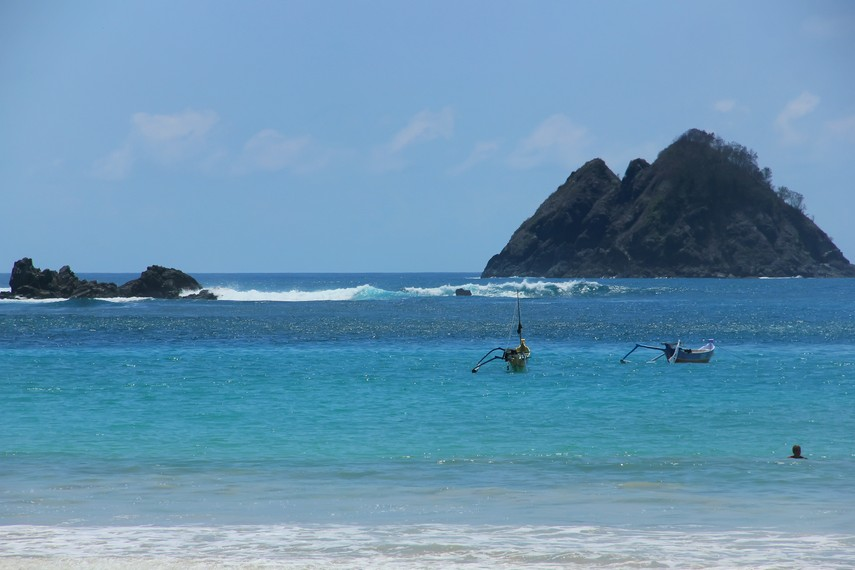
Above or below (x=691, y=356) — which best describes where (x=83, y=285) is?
above

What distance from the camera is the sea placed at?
14.9 metres

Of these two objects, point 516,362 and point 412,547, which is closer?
point 412,547

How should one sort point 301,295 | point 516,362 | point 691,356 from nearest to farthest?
1. point 516,362
2. point 691,356
3. point 301,295

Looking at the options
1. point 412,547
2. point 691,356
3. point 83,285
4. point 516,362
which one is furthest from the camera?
point 83,285

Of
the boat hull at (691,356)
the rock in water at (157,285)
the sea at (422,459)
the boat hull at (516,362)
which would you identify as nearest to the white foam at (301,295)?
the rock in water at (157,285)

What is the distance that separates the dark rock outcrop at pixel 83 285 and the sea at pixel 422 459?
81.1 meters

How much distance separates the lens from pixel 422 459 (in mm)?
23141

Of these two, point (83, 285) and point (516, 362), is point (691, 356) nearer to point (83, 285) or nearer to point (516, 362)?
point (516, 362)

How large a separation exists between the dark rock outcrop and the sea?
266 ft

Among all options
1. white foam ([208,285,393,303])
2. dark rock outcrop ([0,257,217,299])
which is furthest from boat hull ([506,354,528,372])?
white foam ([208,285,393,303])

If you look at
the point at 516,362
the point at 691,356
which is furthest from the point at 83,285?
the point at 691,356

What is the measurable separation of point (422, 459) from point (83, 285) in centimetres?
11998

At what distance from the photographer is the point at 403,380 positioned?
40.8 meters

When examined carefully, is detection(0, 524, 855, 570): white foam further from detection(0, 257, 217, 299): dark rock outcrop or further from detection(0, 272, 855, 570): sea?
detection(0, 257, 217, 299): dark rock outcrop
